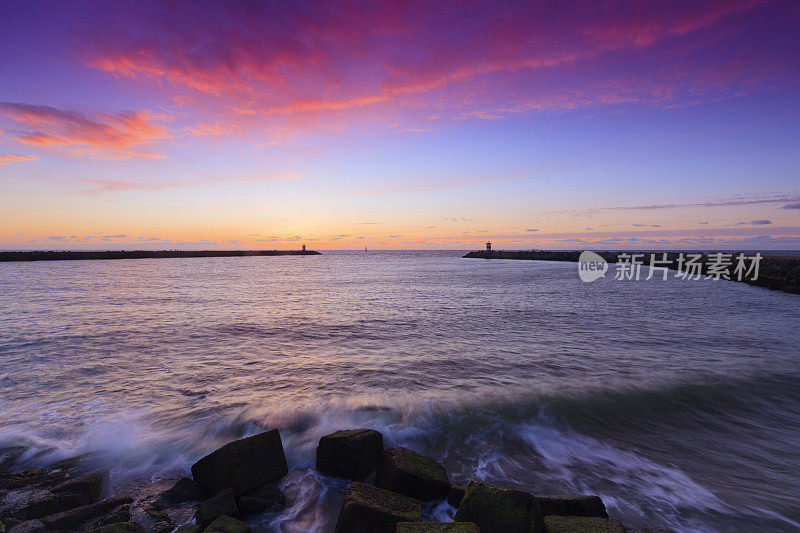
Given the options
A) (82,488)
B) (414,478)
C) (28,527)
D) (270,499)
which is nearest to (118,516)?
(28,527)

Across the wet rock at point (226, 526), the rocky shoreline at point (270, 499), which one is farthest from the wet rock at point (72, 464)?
the wet rock at point (226, 526)

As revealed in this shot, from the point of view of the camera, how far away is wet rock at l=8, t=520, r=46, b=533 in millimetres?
3725

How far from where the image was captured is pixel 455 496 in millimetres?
4520

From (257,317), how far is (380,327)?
276 inches

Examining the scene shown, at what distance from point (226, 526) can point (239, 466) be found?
978 millimetres

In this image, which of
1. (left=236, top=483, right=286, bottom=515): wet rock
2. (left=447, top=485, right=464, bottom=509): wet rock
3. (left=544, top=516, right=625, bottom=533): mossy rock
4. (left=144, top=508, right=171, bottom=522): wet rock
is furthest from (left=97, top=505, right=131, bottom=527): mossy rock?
(left=544, top=516, right=625, bottom=533): mossy rock

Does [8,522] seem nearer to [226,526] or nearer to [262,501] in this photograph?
[226,526]

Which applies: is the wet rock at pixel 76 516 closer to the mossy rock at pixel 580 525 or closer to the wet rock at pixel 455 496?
the wet rock at pixel 455 496

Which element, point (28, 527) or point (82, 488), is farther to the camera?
point (82, 488)

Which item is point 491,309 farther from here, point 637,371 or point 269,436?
point 269,436

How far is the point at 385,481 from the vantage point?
4652 mm

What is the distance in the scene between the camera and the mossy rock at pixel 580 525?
343 cm

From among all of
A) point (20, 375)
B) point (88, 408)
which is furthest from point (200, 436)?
point (20, 375)

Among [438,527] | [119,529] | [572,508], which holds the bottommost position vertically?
[572,508]
